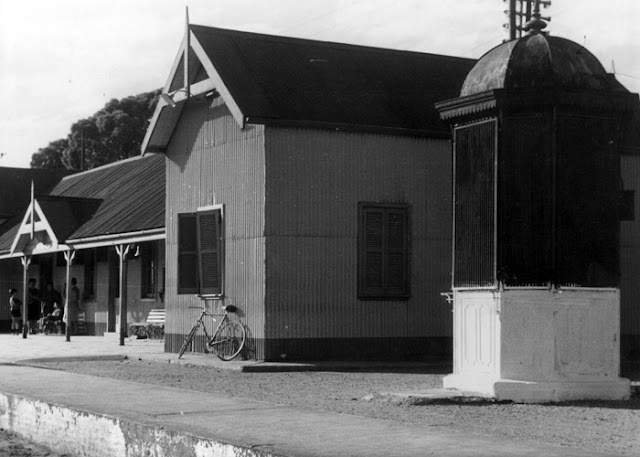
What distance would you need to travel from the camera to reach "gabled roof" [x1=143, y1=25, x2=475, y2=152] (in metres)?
20.3

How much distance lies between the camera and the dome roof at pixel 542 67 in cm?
1385

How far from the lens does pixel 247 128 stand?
2053cm

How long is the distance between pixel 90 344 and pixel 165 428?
19.8 m

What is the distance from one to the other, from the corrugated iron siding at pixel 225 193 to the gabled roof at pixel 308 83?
0.47 meters

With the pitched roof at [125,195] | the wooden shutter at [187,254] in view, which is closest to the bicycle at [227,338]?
the wooden shutter at [187,254]

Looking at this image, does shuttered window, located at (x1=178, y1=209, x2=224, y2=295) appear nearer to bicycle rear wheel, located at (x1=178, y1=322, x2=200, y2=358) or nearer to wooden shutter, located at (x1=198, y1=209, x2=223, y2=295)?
wooden shutter, located at (x1=198, y1=209, x2=223, y2=295)

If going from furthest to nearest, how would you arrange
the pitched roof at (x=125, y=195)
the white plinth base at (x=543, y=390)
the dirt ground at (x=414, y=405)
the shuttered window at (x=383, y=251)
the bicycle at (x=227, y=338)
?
the pitched roof at (x=125, y=195)
the shuttered window at (x=383, y=251)
the bicycle at (x=227, y=338)
the white plinth base at (x=543, y=390)
the dirt ground at (x=414, y=405)

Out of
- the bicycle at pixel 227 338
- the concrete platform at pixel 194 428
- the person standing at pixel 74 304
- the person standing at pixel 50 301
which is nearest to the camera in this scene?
the concrete platform at pixel 194 428

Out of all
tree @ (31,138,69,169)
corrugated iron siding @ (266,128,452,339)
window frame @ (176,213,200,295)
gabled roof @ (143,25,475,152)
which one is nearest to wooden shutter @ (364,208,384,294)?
corrugated iron siding @ (266,128,452,339)

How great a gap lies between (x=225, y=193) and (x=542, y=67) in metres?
8.61

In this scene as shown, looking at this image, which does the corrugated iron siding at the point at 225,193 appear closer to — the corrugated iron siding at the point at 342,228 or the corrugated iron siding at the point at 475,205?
the corrugated iron siding at the point at 342,228

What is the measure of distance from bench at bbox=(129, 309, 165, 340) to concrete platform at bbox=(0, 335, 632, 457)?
624 inches

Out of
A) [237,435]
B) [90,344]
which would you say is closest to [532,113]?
[237,435]

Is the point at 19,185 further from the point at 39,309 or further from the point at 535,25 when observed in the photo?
the point at 535,25
